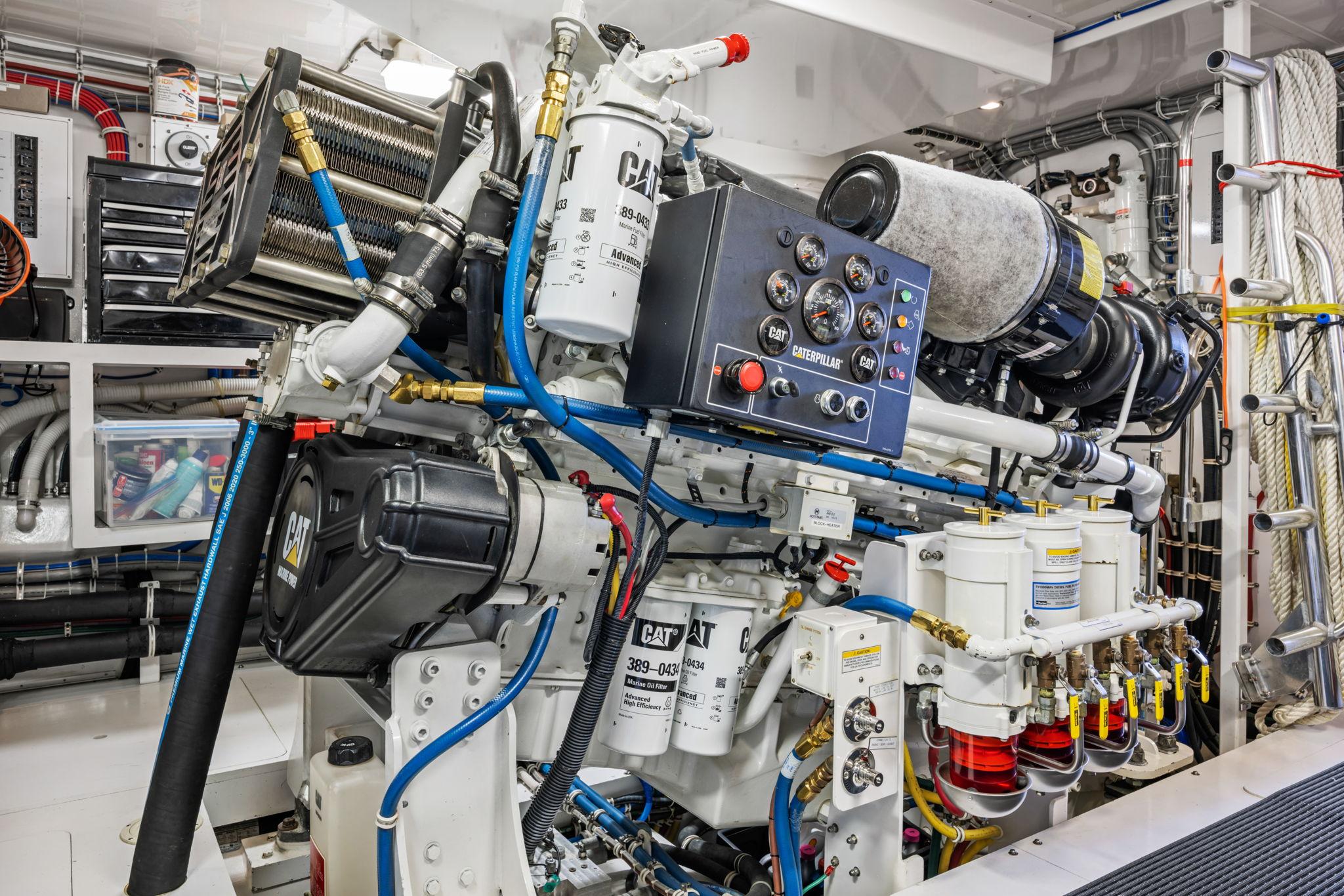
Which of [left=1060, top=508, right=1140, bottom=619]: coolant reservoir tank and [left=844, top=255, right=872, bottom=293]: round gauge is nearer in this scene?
[left=844, top=255, right=872, bottom=293]: round gauge

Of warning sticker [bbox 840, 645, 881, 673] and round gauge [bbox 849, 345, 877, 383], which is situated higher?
round gauge [bbox 849, 345, 877, 383]

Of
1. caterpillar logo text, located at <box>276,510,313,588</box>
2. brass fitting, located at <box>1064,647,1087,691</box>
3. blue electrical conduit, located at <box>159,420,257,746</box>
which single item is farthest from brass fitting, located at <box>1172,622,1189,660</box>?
blue electrical conduit, located at <box>159,420,257,746</box>

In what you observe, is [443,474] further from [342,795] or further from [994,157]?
[994,157]

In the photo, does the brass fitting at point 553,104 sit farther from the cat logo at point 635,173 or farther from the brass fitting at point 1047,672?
the brass fitting at point 1047,672

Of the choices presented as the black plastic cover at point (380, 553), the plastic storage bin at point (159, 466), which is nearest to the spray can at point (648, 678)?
the black plastic cover at point (380, 553)

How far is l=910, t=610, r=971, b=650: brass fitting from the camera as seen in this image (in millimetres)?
1548

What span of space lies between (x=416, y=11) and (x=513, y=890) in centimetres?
243

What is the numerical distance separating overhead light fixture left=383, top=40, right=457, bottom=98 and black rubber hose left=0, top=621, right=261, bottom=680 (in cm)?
223

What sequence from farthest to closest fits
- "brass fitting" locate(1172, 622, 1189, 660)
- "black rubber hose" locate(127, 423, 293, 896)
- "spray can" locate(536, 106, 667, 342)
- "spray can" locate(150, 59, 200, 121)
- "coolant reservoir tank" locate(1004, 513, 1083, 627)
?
"spray can" locate(150, 59, 200, 121) → "brass fitting" locate(1172, 622, 1189, 660) → "coolant reservoir tank" locate(1004, 513, 1083, 627) → "black rubber hose" locate(127, 423, 293, 896) → "spray can" locate(536, 106, 667, 342)

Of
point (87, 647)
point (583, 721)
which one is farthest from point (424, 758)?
point (87, 647)

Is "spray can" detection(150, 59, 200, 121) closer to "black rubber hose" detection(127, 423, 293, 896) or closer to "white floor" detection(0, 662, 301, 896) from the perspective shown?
"white floor" detection(0, 662, 301, 896)

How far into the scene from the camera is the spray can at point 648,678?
1.62 meters

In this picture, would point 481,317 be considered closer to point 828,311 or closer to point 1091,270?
point 828,311

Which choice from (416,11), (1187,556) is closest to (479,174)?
(416,11)
